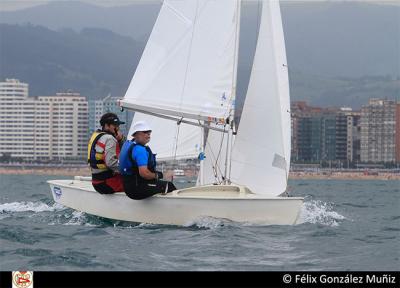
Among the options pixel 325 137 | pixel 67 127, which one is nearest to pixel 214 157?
pixel 325 137

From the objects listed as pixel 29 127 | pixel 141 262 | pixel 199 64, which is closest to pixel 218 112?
pixel 199 64

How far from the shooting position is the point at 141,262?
9820mm

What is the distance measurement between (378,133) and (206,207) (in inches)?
4270

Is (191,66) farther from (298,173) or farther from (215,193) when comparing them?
(298,173)

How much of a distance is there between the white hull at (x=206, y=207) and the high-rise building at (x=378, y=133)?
334 feet

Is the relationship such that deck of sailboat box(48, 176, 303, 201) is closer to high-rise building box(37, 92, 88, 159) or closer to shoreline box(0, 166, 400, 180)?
shoreline box(0, 166, 400, 180)

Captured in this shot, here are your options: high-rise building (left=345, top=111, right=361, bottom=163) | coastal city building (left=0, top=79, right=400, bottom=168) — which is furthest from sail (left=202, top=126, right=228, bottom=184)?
high-rise building (left=345, top=111, right=361, bottom=163)

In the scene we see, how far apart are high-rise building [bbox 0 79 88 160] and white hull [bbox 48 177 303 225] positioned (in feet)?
338

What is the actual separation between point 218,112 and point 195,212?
6.16 feet

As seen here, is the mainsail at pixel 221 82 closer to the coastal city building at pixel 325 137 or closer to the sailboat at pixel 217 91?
the sailboat at pixel 217 91

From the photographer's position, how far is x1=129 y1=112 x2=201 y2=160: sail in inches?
631
